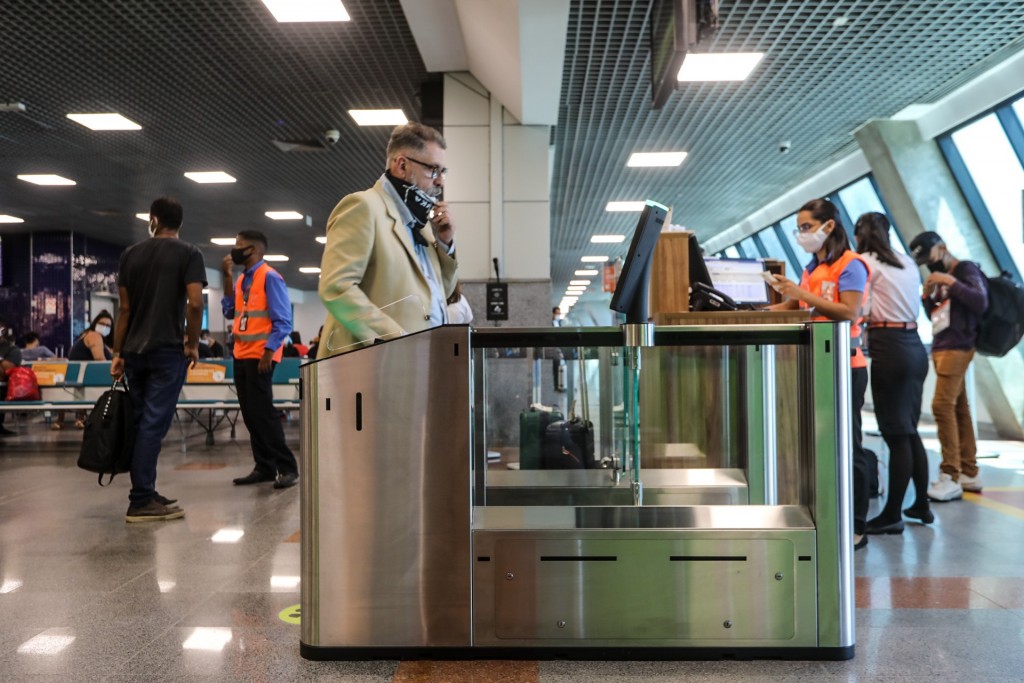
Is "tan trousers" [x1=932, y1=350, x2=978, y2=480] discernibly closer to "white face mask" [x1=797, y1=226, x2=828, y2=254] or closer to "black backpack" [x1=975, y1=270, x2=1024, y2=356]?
"black backpack" [x1=975, y1=270, x2=1024, y2=356]

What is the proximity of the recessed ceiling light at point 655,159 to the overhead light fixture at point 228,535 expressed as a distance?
740cm

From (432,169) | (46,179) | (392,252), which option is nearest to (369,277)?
(392,252)

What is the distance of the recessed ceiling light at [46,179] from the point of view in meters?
10.4

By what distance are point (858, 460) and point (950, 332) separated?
1.85 metres

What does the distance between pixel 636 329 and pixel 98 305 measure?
53.7ft

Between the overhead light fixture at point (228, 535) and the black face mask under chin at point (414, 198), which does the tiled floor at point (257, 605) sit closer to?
the overhead light fixture at point (228, 535)

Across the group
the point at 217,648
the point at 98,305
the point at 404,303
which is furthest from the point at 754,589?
the point at 98,305

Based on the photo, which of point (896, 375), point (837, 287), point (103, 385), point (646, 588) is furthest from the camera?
point (103, 385)

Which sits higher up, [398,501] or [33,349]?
[33,349]

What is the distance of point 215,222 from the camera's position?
13.9 m

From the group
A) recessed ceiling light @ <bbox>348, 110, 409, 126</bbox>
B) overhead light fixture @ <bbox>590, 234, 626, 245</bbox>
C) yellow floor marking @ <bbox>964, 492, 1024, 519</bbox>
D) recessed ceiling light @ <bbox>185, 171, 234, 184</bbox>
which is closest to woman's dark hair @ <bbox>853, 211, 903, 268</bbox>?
yellow floor marking @ <bbox>964, 492, 1024, 519</bbox>

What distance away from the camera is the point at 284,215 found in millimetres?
13562

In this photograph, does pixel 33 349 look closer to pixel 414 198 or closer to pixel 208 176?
pixel 208 176

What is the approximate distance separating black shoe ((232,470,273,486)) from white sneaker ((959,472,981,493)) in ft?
14.3
